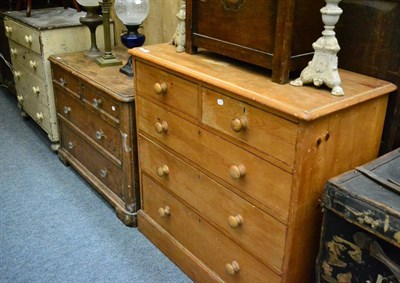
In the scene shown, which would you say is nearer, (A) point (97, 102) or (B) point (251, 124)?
(B) point (251, 124)

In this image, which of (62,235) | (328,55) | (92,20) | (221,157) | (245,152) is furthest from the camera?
(92,20)

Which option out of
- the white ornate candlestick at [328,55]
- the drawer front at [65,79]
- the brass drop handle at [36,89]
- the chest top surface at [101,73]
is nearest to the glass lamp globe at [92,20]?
the chest top surface at [101,73]

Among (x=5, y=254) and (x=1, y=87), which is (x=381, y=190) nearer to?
(x=5, y=254)

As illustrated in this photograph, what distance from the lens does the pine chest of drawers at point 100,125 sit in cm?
212

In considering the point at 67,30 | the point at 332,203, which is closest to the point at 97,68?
the point at 67,30

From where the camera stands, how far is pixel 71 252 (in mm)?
2090

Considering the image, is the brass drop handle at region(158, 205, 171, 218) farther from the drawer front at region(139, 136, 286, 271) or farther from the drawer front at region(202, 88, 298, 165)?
the drawer front at region(202, 88, 298, 165)

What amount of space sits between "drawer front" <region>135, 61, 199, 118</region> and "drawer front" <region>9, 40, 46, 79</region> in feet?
4.09

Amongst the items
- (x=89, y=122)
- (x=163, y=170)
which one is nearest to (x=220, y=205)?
(x=163, y=170)

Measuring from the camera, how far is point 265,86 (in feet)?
4.51

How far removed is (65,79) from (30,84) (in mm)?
→ 676

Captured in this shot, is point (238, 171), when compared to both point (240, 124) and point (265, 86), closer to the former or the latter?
point (240, 124)

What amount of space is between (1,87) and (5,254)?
8.95 ft

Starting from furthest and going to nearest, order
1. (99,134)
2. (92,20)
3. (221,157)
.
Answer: (92,20) < (99,134) < (221,157)
